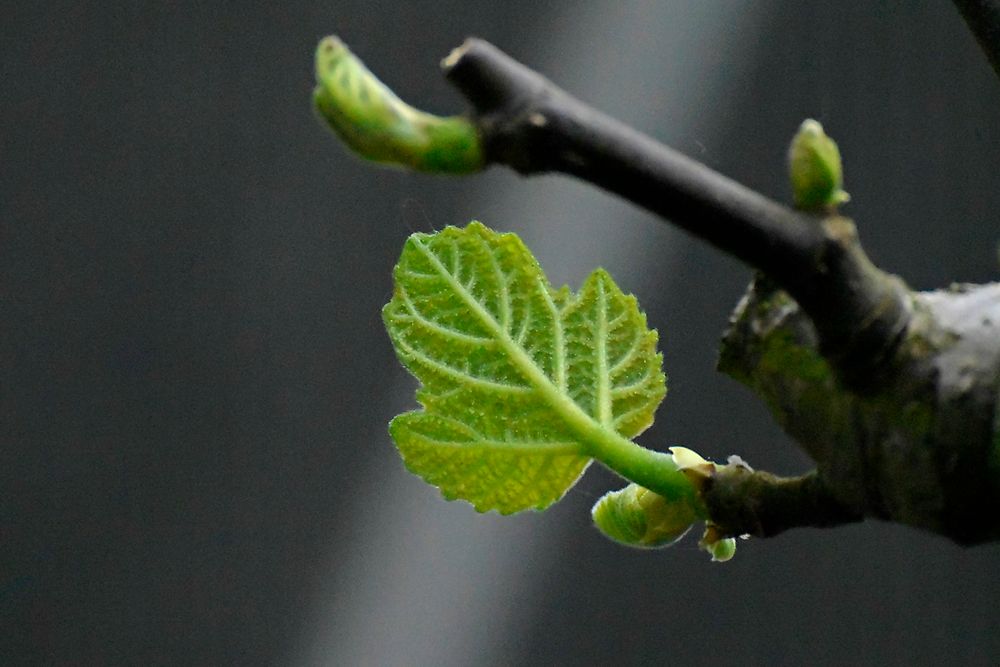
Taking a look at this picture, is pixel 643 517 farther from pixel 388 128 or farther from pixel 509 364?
pixel 388 128

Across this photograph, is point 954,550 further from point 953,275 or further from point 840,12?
point 840,12

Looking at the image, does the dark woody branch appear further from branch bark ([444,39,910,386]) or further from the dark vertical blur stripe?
the dark vertical blur stripe

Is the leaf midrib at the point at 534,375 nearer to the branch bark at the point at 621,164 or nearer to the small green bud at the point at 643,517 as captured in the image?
the small green bud at the point at 643,517

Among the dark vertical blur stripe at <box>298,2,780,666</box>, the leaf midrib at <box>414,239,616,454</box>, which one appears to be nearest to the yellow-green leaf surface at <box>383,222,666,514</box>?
the leaf midrib at <box>414,239,616,454</box>

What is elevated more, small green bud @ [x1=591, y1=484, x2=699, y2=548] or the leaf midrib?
the leaf midrib

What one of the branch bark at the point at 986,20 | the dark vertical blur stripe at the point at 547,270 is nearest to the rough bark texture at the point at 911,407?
the branch bark at the point at 986,20

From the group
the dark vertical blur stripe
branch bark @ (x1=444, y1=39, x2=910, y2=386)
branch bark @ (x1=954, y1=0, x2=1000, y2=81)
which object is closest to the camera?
branch bark @ (x1=444, y1=39, x2=910, y2=386)
